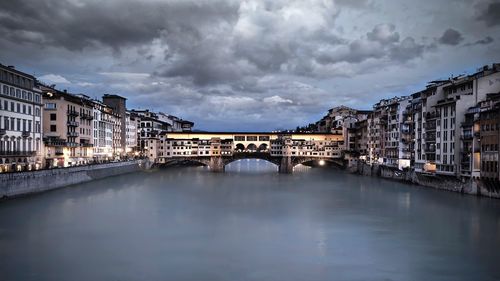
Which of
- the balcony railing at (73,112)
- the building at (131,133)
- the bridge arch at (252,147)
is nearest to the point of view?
the balcony railing at (73,112)

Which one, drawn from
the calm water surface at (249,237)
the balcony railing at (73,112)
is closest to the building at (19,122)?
the calm water surface at (249,237)

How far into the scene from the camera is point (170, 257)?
21.6 m

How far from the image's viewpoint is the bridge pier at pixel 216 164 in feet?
269

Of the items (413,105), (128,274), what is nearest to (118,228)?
(128,274)

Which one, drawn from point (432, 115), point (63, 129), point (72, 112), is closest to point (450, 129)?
point (432, 115)

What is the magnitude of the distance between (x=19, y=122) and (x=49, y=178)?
629cm

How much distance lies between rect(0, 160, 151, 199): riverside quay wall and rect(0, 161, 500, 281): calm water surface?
1.08m

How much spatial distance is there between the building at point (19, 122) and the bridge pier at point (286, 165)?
1709 inches

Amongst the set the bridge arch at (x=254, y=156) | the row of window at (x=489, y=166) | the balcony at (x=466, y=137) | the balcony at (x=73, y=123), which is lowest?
the bridge arch at (x=254, y=156)

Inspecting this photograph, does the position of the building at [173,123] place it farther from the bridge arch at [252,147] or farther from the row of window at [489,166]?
the row of window at [489,166]

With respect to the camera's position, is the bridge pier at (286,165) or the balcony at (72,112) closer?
the balcony at (72,112)

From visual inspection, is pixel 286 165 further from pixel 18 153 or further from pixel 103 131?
pixel 18 153

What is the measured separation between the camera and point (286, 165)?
267 ft

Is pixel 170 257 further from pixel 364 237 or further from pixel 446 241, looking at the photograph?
pixel 446 241
